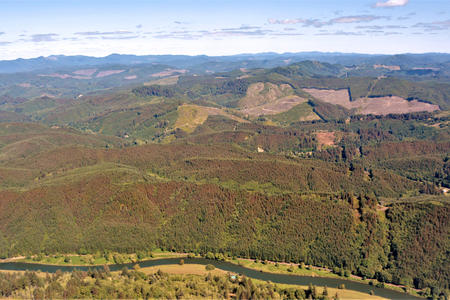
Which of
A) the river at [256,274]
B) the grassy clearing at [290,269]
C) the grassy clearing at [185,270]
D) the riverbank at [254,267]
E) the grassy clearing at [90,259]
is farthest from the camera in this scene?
the grassy clearing at [90,259]

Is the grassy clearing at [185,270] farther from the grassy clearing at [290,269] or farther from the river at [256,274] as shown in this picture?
the grassy clearing at [290,269]

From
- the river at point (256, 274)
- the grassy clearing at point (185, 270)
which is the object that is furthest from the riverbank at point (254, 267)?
the grassy clearing at point (185, 270)

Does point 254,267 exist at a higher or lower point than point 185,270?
higher

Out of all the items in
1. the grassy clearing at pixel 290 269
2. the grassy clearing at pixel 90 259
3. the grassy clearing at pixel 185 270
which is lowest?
the grassy clearing at pixel 90 259

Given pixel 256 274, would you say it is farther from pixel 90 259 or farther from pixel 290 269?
pixel 90 259

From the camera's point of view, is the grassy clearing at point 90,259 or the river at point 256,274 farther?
the grassy clearing at point 90,259

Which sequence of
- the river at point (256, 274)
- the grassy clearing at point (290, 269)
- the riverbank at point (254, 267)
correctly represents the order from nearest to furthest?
the river at point (256, 274)
the riverbank at point (254, 267)
the grassy clearing at point (290, 269)

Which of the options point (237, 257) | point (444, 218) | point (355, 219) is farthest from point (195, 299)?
point (444, 218)

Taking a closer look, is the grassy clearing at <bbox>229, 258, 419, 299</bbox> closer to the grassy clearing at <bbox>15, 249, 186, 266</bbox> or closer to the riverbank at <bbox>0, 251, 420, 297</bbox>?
the riverbank at <bbox>0, 251, 420, 297</bbox>

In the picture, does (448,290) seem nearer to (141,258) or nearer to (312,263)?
(312,263)

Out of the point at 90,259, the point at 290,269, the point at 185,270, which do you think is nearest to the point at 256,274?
the point at 290,269

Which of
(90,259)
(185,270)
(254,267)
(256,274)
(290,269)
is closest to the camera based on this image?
(256,274)
